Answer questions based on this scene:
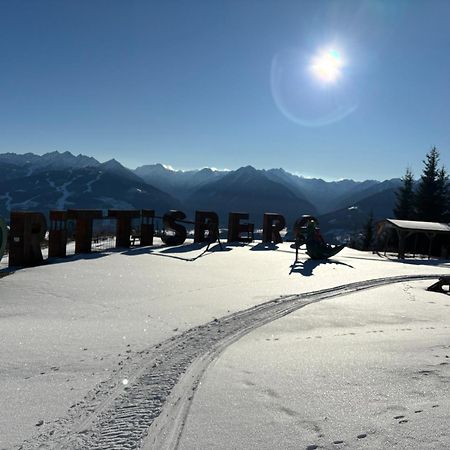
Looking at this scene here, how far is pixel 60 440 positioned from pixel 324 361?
3.52m

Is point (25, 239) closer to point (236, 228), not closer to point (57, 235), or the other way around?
point (57, 235)

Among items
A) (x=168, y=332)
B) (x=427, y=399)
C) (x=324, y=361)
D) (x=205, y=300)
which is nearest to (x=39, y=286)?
(x=205, y=300)

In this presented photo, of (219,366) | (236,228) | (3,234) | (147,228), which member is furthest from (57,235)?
(219,366)

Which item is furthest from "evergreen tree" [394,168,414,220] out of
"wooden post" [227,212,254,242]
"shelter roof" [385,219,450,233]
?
Result: "wooden post" [227,212,254,242]

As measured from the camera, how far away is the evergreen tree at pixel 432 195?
3881cm

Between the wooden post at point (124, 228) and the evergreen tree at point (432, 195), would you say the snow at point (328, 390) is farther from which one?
the evergreen tree at point (432, 195)

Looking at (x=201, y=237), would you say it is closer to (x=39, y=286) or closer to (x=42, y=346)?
(x=39, y=286)

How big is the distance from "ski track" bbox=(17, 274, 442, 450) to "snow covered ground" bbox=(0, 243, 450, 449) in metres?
0.02

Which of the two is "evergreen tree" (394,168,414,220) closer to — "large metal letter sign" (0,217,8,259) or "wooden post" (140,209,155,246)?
"wooden post" (140,209,155,246)

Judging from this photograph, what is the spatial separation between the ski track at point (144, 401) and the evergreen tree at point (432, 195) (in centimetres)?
3712

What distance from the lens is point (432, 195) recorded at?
39.1m

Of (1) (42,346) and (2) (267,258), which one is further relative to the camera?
(2) (267,258)

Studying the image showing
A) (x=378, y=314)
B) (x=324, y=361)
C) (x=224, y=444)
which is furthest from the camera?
(x=378, y=314)

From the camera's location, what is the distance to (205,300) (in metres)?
9.98
